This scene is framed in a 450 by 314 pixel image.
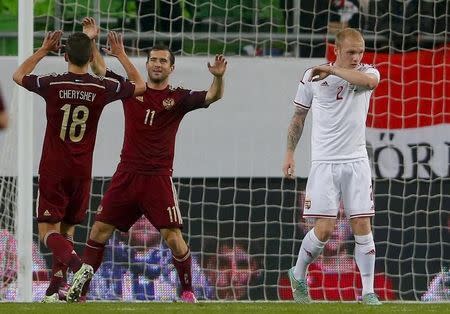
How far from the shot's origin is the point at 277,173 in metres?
11.8

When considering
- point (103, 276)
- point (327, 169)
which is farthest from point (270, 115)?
point (327, 169)

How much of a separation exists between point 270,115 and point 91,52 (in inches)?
113

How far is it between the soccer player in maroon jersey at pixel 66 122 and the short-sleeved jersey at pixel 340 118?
123 centimetres

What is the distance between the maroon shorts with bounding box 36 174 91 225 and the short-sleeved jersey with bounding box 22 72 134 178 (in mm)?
56

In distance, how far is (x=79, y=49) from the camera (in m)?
9.05

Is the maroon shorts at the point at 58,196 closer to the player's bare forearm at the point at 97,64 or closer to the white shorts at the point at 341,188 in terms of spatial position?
the player's bare forearm at the point at 97,64

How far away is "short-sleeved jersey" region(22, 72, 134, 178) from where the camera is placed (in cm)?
912

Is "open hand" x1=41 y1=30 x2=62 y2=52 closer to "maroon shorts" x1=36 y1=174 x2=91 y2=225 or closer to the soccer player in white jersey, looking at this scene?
"maroon shorts" x1=36 y1=174 x2=91 y2=225

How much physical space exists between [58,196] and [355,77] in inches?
80.6

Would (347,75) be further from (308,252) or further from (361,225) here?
(308,252)

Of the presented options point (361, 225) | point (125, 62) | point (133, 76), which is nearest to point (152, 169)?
point (133, 76)

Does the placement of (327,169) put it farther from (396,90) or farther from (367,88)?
(396,90)

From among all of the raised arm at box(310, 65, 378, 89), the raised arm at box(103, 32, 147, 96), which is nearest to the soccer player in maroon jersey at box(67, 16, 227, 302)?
the raised arm at box(103, 32, 147, 96)

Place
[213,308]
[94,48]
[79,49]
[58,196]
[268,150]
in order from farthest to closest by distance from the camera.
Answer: [268,150] → [94,48] → [58,196] → [79,49] → [213,308]
